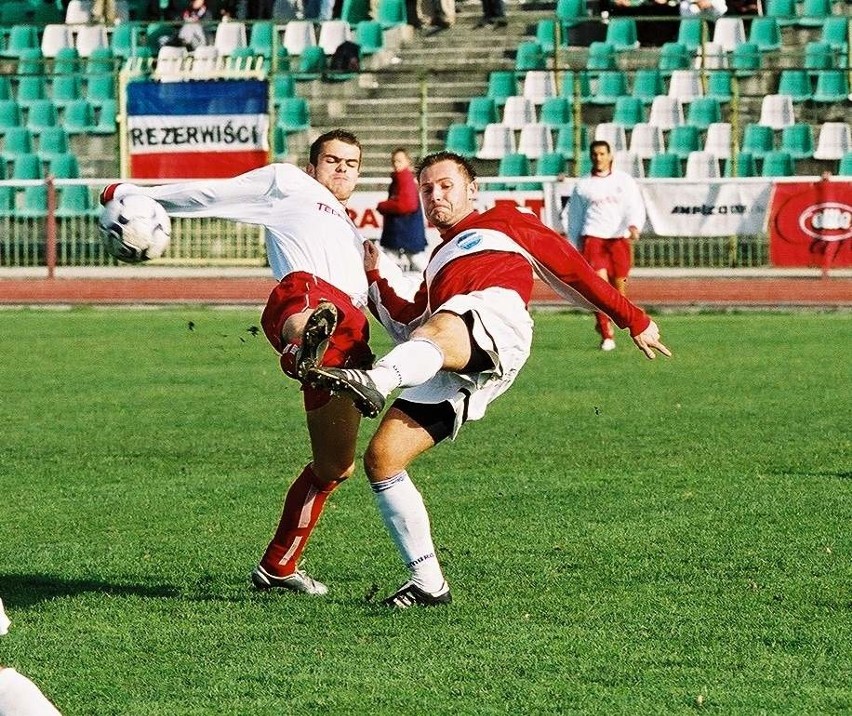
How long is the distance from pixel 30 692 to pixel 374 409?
7.88 ft

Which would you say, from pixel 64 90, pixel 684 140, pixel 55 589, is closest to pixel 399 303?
pixel 55 589

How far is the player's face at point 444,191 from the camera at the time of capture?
7.14 meters

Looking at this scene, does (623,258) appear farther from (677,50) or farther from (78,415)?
(677,50)

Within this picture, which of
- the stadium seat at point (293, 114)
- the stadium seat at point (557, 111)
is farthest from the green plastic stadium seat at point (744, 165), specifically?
the stadium seat at point (293, 114)

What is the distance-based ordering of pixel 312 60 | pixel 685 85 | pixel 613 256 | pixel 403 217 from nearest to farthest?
pixel 613 256 → pixel 403 217 → pixel 685 85 → pixel 312 60

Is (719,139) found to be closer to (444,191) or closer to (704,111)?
(704,111)

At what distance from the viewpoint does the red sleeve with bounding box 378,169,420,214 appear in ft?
70.1

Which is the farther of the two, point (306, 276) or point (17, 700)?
point (306, 276)

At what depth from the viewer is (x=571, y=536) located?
8.48m

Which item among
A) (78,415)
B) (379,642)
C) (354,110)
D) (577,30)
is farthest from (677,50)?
(379,642)

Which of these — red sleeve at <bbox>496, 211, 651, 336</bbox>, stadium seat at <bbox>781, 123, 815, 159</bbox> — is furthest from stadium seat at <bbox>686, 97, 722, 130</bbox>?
red sleeve at <bbox>496, 211, 651, 336</bbox>

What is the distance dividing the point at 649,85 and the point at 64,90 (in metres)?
10.4

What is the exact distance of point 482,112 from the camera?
Result: 1145 inches

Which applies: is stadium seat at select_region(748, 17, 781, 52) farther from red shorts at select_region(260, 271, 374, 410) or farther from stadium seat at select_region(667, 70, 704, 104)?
red shorts at select_region(260, 271, 374, 410)
